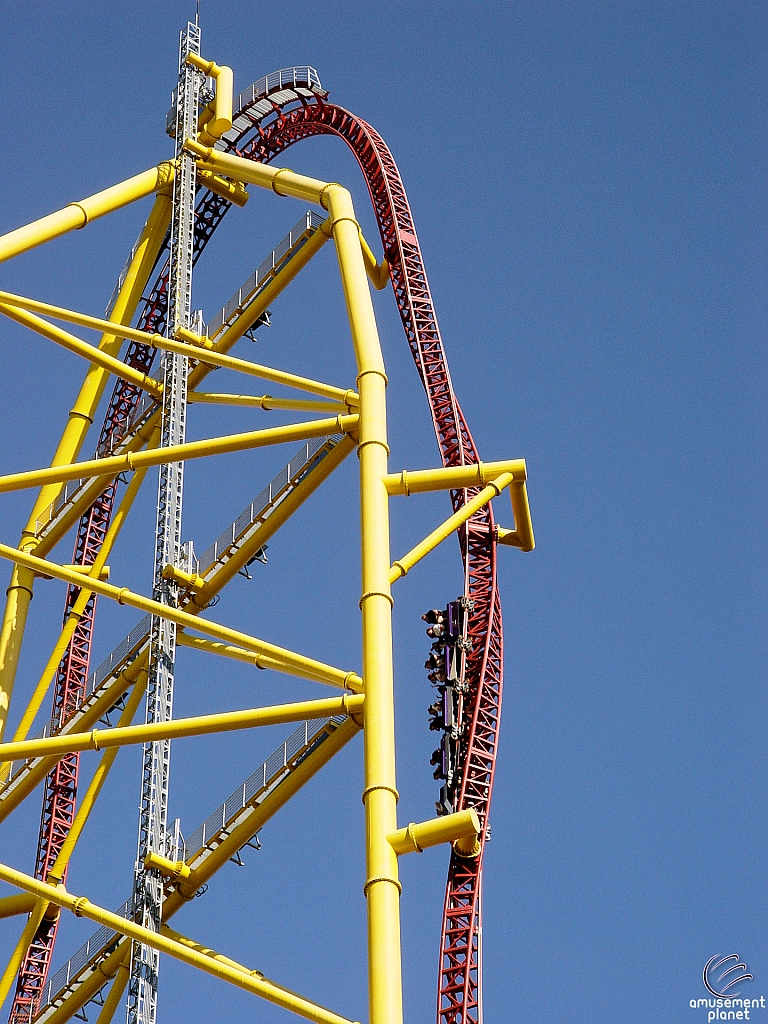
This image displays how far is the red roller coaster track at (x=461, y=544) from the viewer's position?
2222cm

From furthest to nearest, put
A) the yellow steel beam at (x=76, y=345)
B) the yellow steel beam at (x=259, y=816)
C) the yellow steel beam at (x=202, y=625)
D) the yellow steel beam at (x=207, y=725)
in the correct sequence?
the yellow steel beam at (x=76, y=345)
the yellow steel beam at (x=259, y=816)
the yellow steel beam at (x=202, y=625)
the yellow steel beam at (x=207, y=725)

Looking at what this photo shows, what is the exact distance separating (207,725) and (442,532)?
2.80 meters

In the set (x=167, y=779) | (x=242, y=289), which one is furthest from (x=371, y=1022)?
(x=242, y=289)

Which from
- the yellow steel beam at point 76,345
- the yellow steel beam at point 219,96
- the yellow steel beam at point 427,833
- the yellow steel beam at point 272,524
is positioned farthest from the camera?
the yellow steel beam at point 219,96

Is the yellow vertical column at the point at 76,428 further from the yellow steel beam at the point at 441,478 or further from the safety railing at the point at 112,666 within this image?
the yellow steel beam at the point at 441,478

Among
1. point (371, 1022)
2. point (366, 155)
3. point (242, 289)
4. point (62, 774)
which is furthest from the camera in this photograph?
point (366, 155)

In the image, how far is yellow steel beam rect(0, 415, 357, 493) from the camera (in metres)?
14.4

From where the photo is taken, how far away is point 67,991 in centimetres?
1675

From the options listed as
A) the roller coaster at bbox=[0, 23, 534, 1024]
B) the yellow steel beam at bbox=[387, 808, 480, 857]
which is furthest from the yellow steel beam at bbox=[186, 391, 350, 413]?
the yellow steel beam at bbox=[387, 808, 480, 857]

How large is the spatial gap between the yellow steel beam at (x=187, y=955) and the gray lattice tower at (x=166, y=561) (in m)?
1.01

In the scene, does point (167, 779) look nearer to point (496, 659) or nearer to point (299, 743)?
point (299, 743)

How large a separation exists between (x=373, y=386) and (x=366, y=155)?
15.0 meters

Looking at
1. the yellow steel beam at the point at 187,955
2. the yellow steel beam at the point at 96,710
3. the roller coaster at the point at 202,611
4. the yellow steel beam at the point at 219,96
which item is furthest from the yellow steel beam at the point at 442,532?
the yellow steel beam at the point at 219,96

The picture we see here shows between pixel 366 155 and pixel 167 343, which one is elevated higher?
pixel 366 155
